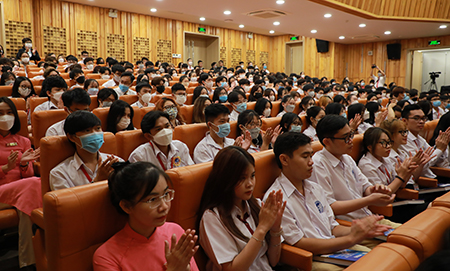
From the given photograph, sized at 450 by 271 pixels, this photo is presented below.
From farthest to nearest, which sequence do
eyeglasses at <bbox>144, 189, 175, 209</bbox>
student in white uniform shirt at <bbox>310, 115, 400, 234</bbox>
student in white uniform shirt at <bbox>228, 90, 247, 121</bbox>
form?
student in white uniform shirt at <bbox>228, 90, 247, 121</bbox> < student in white uniform shirt at <bbox>310, 115, 400, 234</bbox> < eyeglasses at <bbox>144, 189, 175, 209</bbox>

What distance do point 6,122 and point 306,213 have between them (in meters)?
2.35

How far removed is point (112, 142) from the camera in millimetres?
2330

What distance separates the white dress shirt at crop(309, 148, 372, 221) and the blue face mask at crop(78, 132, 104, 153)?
1381 mm

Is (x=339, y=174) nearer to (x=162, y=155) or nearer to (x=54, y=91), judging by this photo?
(x=162, y=155)

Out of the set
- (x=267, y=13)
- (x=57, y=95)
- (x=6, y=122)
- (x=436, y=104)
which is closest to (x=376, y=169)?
(x=6, y=122)

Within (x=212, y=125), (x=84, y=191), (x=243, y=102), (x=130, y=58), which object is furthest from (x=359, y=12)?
(x=84, y=191)

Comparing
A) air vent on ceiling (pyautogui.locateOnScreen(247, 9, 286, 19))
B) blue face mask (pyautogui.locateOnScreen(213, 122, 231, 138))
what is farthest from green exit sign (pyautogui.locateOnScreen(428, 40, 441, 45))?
blue face mask (pyautogui.locateOnScreen(213, 122, 231, 138))

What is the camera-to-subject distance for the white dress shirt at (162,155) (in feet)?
7.97

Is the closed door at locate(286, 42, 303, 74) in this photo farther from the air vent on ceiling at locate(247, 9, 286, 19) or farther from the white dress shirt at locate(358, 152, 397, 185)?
the white dress shirt at locate(358, 152, 397, 185)

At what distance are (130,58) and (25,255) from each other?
11.6 metres

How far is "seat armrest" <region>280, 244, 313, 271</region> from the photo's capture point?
1.54m

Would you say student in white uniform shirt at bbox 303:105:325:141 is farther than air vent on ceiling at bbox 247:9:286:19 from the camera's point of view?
No

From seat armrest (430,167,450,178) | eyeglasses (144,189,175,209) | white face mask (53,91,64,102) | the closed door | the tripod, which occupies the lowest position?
seat armrest (430,167,450,178)

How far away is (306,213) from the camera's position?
179 centimetres
